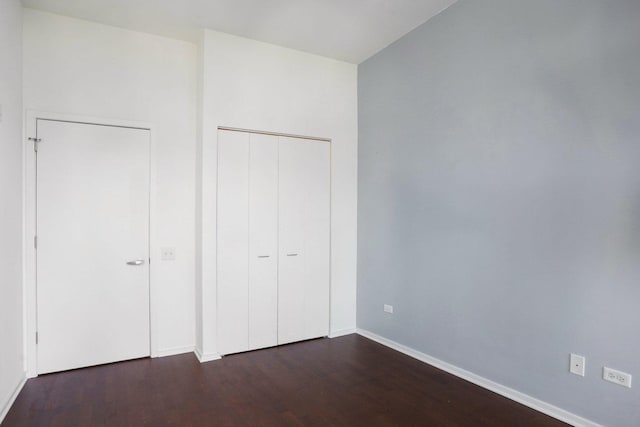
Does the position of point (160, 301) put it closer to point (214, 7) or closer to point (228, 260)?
point (228, 260)

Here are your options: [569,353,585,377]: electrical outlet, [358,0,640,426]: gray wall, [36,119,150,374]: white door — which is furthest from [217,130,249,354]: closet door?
[569,353,585,377]: electrical outlet

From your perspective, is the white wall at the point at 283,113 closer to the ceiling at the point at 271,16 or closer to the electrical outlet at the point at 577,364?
the ceiling at the point at 271,16

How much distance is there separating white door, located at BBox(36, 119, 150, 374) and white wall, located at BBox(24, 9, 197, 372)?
0.42 feet

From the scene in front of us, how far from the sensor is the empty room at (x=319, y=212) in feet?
7.50

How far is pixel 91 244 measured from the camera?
3.18 m

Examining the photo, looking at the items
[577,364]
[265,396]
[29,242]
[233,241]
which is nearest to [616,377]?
[577,364]

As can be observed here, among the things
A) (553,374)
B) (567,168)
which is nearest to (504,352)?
(553,374)

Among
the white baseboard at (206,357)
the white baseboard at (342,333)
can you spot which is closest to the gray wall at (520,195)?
the white baseboard at (342,333)

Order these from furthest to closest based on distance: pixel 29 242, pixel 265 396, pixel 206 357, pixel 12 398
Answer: pixel 206 357 < pixel 29 242 < pixel 265 396 < pixel 12 398

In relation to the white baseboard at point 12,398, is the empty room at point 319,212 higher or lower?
higher

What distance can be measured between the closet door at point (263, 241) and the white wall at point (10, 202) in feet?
6.03

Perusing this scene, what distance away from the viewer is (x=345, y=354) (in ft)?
11.6

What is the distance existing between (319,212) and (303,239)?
0.36 meters

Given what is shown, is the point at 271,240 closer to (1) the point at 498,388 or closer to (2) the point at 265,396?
(2) the point at 265,396
